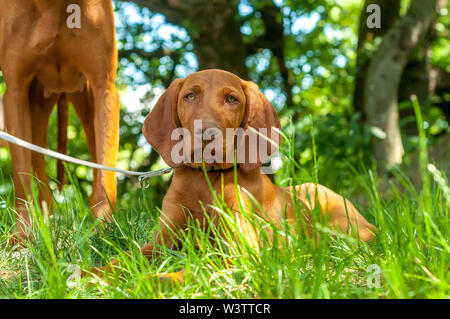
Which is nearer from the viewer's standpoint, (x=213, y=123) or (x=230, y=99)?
(x=213, y=123)

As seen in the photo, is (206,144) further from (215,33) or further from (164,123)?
(215,33)

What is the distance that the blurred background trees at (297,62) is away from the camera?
5.57 m

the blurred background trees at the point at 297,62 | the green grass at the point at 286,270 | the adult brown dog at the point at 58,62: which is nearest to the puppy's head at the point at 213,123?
the green grass at the point at 286,270

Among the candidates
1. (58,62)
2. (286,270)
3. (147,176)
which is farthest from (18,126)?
(286,270)

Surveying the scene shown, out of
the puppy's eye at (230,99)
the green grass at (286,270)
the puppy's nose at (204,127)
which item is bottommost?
the green grass at (286,270)

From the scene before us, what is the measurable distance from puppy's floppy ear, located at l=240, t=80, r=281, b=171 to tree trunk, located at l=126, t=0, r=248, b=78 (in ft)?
11.1

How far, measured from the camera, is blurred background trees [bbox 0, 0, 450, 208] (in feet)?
18.3

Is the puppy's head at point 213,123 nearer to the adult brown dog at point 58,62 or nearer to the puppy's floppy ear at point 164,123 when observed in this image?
the puppy's floppy ear at point 164,123

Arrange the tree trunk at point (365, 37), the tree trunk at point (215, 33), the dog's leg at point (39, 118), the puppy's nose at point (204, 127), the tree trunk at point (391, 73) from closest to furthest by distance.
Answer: the puppy's nose at point (204, 127) < the dog's leg at point (39, 118) < the tree trunk at point (215, 33) < the tree trunk at point (391, 73) < the tree trunk at point (365, 37)

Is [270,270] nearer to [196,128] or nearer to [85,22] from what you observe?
[196,128]

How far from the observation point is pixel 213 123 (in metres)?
1.95

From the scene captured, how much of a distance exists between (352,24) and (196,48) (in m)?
5.04

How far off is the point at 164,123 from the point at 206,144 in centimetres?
31

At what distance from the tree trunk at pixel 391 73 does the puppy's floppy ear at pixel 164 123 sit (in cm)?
429
